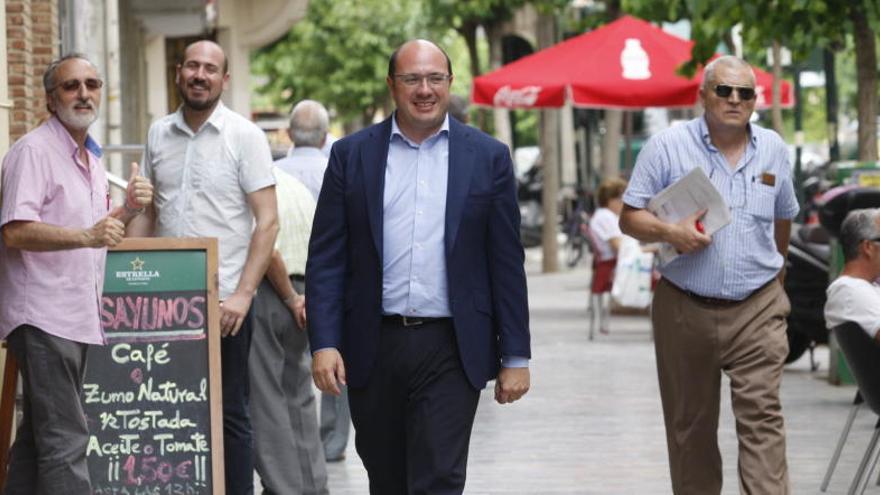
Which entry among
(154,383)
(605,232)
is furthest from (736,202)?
(605,232)

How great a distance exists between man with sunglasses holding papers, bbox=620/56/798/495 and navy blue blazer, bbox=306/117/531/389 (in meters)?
1.61

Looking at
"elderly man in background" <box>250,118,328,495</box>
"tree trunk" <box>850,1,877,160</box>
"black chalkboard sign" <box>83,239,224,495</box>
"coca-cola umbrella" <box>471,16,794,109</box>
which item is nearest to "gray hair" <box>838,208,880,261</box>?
"elderly man in background" <box>250,118,328,495</box>

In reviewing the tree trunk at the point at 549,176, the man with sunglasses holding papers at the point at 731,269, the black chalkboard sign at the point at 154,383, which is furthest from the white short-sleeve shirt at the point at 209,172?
the tree trunk at the point at 549,176

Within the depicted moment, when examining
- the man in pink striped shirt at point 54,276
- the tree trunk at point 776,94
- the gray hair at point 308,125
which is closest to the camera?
the man in pink striped shirt at point 54,276

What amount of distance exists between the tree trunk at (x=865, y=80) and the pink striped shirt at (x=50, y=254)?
8.95 meters

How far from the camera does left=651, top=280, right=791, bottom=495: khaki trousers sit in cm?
797

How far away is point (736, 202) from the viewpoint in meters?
7.99

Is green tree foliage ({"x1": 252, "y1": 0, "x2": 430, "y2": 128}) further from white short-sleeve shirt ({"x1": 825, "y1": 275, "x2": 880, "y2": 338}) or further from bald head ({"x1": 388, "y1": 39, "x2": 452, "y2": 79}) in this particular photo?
bald head ({"x1": 388, "y1": 39, "x2": 452, "y2": 79})

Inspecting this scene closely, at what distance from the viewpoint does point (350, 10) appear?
170 ft

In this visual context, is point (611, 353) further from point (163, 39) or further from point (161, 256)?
point (163, 39)

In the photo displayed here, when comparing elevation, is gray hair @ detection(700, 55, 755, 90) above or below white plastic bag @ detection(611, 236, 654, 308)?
above

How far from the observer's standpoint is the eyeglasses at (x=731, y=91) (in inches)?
313

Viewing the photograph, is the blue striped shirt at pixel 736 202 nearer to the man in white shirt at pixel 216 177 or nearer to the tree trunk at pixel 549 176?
the man in white shirt at pixel 216 177

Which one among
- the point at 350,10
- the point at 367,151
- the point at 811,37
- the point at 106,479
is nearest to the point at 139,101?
the point at 811,37
